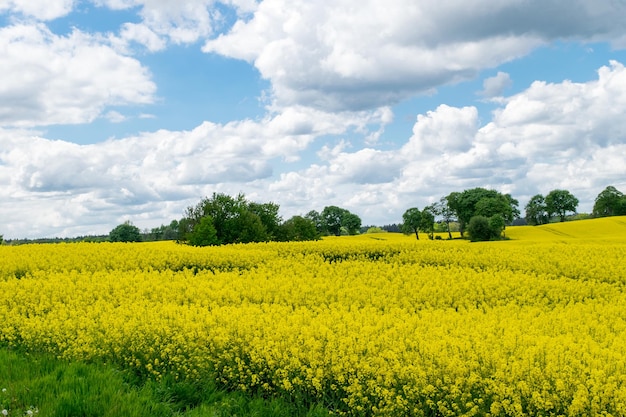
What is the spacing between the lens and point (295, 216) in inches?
2480

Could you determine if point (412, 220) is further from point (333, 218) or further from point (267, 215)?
point (267, 215)

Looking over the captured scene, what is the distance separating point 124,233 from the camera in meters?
90.3

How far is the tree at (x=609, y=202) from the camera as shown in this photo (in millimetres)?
95875

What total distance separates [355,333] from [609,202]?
105 meters

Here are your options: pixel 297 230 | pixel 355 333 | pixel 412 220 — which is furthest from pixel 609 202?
pixel 355 333

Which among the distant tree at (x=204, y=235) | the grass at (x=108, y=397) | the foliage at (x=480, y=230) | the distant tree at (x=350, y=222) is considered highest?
the distant tree at (x=350, y=222)

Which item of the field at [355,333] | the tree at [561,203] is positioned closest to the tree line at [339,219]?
the tree at [561,203]

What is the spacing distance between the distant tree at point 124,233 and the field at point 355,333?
7594 centimetres

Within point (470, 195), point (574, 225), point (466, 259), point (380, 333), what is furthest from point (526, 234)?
point (380, 333)

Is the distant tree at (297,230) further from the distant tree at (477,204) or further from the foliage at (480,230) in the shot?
the distant tree at (477,204)

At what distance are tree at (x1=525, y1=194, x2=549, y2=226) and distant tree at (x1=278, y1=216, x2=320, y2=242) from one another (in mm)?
63241

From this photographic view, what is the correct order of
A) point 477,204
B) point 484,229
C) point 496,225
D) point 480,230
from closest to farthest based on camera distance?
point 480,230 → point 484,229 → point 496,225 → point 477,204

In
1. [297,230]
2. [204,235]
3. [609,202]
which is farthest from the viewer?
[609,202]

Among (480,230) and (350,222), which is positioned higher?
(350,222)
